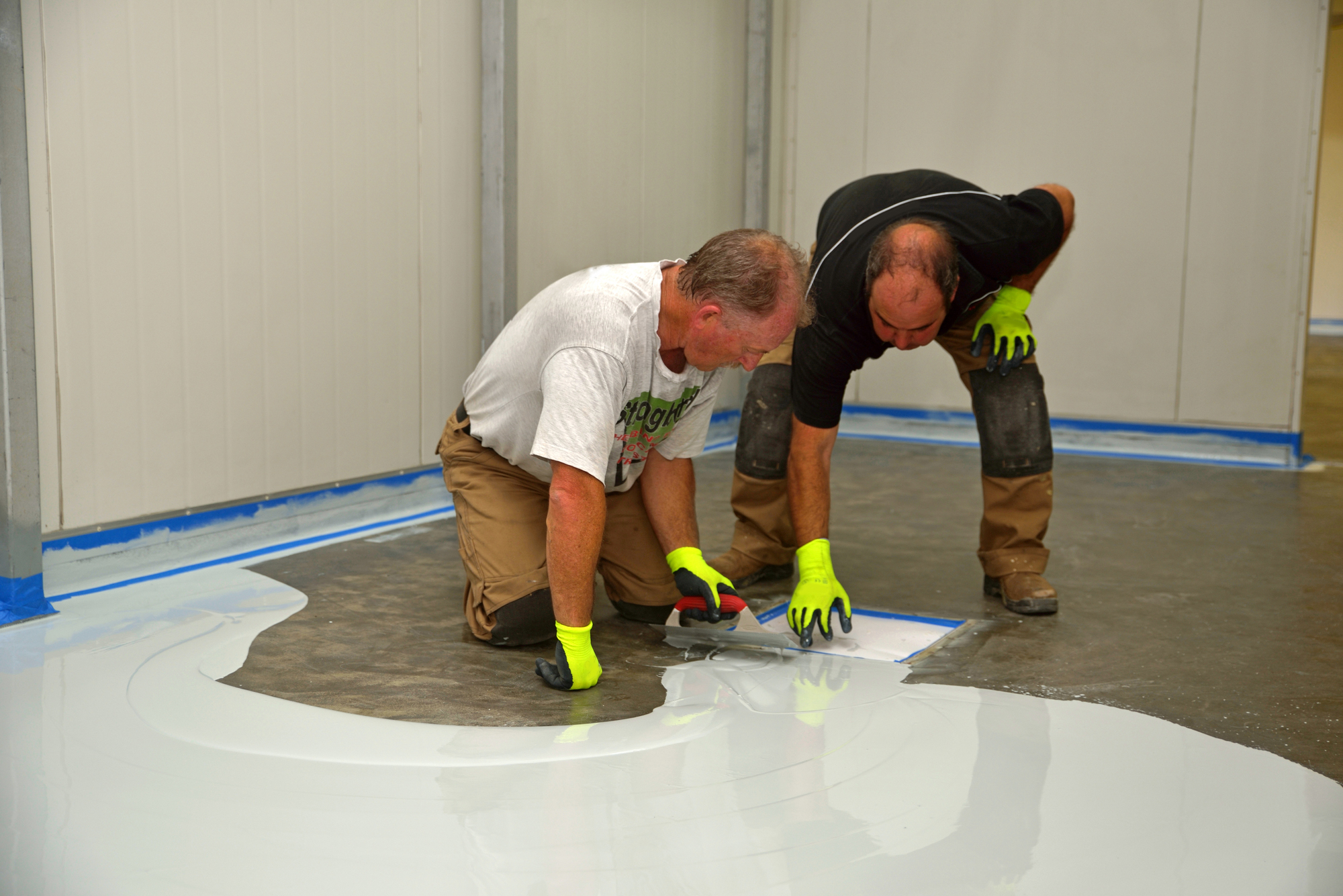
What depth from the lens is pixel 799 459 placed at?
252 cm

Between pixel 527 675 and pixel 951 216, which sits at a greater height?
pixel 951 216

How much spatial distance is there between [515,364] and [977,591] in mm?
1355

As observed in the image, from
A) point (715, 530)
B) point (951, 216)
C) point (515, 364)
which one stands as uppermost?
point (951, 216)

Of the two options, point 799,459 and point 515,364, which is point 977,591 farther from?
point 515,364

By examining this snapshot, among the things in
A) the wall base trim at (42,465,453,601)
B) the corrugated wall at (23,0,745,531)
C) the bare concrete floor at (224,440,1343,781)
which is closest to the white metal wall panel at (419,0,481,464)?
the corrugated wall at (23,0,745,531)

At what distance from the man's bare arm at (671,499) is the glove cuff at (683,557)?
0.07 feet

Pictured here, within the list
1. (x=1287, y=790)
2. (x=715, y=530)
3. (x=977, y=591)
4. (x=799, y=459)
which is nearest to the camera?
(x=1287, y=790)

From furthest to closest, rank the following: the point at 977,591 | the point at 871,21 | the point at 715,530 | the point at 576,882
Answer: the point at 871,21
the point at 715,530
the point at 977,591
the point at 576,882

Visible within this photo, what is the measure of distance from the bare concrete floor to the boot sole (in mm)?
58

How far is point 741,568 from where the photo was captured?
9.78ft

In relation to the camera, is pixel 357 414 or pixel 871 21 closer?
pixel 357 414

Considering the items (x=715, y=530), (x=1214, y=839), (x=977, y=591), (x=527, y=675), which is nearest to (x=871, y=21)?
(x=715, y=530)

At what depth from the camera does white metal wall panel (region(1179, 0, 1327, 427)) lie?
482 centimetres

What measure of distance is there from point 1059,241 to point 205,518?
90.4 inches
